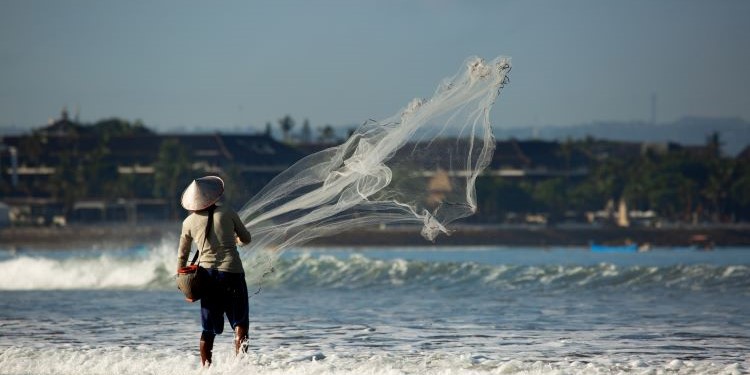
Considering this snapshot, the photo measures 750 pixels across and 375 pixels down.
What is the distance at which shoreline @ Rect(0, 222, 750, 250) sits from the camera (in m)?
106

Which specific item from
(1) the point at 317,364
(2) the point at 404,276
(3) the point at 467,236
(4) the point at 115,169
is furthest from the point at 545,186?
(1) the point at 317,364

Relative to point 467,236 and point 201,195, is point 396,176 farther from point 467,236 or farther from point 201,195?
point 467,236

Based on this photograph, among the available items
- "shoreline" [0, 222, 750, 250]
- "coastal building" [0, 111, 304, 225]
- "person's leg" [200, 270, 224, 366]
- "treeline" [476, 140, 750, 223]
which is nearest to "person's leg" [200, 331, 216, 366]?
"person's leg" [200, 270, 224, 366]

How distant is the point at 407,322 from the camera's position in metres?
18.2

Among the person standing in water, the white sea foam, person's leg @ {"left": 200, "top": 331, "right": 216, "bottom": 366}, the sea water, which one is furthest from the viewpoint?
the sea water

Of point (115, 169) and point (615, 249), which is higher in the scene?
point (115, 169)

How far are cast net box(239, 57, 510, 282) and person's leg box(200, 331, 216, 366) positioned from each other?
2.21m

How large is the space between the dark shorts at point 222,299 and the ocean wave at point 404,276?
50.6ft

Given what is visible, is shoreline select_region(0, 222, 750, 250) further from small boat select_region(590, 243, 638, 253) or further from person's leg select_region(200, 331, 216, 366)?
person's leg select_region(200, 331, 216, 366)

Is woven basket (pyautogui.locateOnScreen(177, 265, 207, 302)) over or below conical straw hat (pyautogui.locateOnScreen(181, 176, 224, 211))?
below

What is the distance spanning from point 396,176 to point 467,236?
92.6m

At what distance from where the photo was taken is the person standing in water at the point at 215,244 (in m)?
11.6

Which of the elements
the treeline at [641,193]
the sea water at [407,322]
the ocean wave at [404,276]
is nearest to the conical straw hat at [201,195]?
the sea water at [407,322]

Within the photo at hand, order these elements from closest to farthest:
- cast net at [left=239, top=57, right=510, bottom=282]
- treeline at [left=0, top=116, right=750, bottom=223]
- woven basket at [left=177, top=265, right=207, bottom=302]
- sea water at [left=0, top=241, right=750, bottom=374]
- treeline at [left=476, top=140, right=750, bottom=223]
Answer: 1. woven basket at [left=177, top=265, right=207, bottom=302]
2. sea water at [left=0, top=241, right=750, bottom=374]
3. cast net at [left=239, top=57, right=510, bottom=282]
4. treeline at [left=0, top=116, right=750, bottom=223]
5. treeline at [left=476, top=140, right=750, bottom=223]
